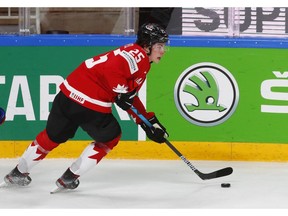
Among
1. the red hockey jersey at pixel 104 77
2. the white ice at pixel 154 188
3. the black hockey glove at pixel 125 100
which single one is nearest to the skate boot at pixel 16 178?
the white ice at pixel 154 188

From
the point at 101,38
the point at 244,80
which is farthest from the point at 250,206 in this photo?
the point at 101,38

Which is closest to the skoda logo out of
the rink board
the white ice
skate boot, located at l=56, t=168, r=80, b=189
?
the rink board

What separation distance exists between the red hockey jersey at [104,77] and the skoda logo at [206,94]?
1288 millimetres

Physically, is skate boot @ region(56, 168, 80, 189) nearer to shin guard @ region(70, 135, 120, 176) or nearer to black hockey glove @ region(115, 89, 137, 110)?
shin guard @ region(70, 135, 120, 176)

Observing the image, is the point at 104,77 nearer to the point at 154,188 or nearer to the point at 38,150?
the point at 38,150

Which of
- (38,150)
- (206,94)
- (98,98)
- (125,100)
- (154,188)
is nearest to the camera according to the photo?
(125,100)

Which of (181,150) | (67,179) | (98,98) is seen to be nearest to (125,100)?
(98,98)

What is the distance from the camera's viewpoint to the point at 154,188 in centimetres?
438

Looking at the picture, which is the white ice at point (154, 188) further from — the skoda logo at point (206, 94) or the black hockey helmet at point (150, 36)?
the black hockey helmet at point (150, 36)

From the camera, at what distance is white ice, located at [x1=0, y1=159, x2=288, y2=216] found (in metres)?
3.88

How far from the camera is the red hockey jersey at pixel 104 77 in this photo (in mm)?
3996

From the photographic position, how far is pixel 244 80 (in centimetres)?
533

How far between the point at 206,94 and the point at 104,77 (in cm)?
144

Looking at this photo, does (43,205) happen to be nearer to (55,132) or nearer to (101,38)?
(55,132)
